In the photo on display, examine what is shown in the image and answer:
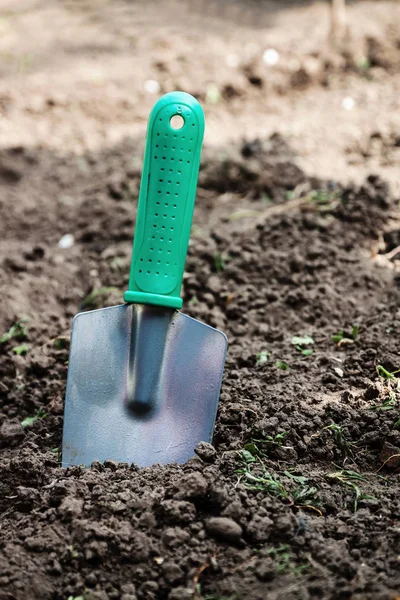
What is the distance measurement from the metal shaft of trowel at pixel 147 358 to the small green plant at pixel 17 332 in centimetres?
64

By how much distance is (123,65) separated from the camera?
195 inches

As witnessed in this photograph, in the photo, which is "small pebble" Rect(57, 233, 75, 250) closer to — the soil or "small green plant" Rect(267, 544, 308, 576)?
the soil

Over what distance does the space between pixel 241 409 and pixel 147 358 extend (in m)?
0.31

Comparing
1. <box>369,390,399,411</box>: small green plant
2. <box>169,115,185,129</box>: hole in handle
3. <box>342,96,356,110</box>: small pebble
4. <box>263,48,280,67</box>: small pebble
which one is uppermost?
<box>263,48,280,67</box>: small pebble

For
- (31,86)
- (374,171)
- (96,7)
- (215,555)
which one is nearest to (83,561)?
(215,555)

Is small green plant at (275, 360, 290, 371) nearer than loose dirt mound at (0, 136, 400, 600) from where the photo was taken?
No

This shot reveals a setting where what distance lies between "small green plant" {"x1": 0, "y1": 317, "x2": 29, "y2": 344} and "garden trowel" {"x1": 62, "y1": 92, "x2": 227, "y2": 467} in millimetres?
544

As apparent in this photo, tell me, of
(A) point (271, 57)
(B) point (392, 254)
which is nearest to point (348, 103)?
(A) point (271, 57)

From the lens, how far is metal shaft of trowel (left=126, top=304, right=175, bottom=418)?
213 centimetres

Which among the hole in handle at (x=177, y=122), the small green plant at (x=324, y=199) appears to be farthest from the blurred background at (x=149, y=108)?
the hole in handle at (x=177, y=122)

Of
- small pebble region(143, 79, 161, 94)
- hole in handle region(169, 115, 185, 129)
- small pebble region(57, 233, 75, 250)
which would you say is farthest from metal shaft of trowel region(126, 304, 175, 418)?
small pebble region(143, 79, 161, 94)

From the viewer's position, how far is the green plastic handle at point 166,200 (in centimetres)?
207

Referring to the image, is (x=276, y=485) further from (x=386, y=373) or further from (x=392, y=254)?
(x=392, y=254)

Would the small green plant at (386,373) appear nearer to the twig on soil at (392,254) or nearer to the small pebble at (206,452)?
the small pebble at (206,452)
